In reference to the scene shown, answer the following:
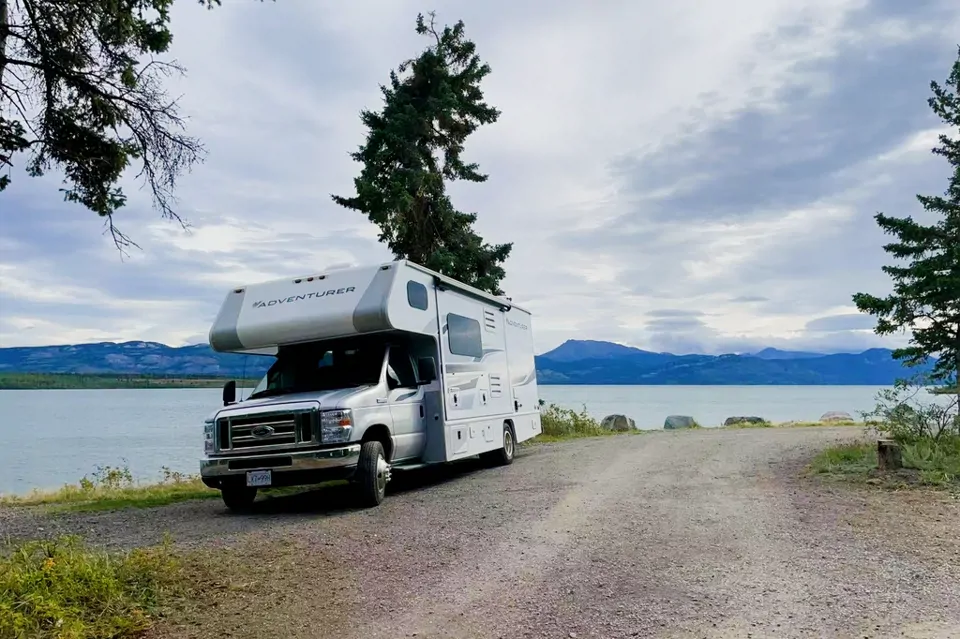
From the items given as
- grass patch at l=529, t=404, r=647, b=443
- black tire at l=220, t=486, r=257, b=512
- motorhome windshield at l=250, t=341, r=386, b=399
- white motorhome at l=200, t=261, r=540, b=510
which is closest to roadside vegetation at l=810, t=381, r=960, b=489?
white motorhome at l=200, t=261, r=540, b=510

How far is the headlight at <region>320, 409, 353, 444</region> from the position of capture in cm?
939

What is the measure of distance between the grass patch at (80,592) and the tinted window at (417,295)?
5.45 m

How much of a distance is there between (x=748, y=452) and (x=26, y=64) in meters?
12.9

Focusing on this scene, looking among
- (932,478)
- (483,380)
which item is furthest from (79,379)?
(932,478)

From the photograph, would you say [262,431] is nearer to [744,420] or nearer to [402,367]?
[402,367]

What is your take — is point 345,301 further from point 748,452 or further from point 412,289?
point 748,452

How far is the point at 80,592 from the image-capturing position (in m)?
5.10

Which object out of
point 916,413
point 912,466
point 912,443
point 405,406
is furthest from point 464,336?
point 916,413

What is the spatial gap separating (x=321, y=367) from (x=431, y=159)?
426 inches

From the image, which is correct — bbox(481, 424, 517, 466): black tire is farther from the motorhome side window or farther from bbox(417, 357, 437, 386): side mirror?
bbox(417, 357, 437, 386): side mirror

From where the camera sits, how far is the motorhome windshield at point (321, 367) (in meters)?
10.9

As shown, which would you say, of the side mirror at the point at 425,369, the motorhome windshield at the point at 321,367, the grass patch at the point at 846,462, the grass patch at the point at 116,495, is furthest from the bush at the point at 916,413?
the grass patch at the point at 116,495

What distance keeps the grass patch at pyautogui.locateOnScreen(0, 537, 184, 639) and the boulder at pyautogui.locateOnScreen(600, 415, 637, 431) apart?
22639mm

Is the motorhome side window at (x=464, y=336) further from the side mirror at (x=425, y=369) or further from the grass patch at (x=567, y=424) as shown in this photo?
the grass patch at (x=567, y=424)
